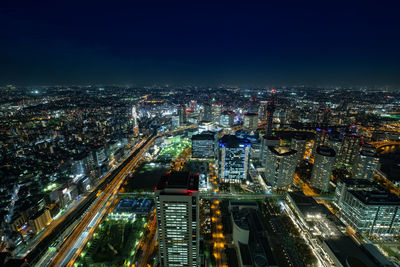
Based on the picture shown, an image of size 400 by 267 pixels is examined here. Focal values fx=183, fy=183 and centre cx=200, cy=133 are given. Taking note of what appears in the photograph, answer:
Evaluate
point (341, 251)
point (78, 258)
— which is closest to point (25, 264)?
point (78, 258)

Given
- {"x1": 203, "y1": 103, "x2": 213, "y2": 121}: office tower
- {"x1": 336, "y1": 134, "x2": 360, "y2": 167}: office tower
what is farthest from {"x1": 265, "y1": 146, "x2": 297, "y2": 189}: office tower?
{"x1": 203, "y1": 103, "x2": 213, "y2": 121}: office tower

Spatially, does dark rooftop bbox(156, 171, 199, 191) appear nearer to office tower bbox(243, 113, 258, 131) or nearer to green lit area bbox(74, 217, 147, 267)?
green lit area bbox(74, 217, 147, 267)

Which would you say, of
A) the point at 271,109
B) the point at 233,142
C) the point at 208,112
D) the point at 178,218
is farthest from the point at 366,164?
the point at 208,112

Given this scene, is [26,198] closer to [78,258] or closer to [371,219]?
[78,258]

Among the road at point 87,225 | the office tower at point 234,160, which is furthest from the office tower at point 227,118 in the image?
the road at point 87,225

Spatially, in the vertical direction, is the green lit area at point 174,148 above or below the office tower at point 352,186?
below

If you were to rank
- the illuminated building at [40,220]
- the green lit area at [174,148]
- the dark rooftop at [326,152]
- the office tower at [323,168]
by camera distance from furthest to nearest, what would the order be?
the green lit area at [174,148], the dark rooftop at [326,152], the office tower at [323,168], the illuminated building at [40,220]

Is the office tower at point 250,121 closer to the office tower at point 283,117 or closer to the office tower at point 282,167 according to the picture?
the office tower at point 283,117
